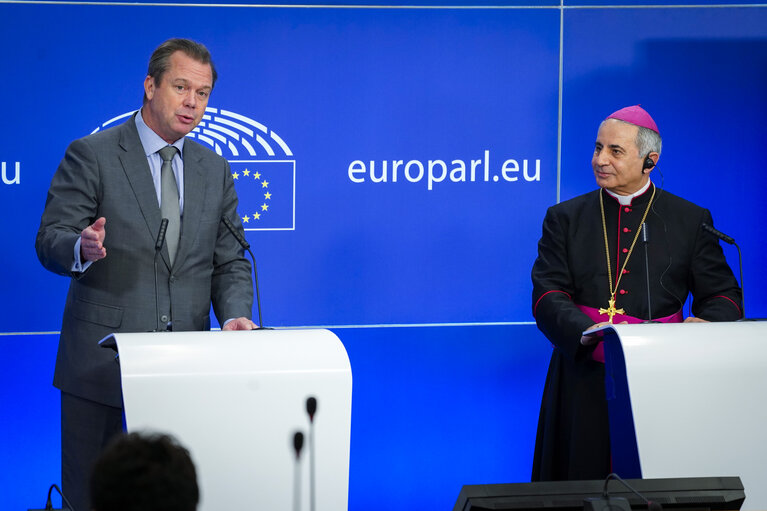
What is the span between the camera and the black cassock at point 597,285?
3621 millimetres

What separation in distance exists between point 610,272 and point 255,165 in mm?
1820

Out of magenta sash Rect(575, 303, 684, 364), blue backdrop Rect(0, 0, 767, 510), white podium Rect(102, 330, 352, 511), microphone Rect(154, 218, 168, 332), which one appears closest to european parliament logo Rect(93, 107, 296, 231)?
blue backdrop Rect(0, 0, 767, 510)

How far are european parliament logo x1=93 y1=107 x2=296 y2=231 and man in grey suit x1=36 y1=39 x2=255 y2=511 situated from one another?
1.26m

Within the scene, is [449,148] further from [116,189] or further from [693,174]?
[116,189]

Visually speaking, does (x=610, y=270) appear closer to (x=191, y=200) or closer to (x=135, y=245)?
(x=191, y=200)

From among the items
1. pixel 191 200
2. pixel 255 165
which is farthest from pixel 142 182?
pixel 255 165

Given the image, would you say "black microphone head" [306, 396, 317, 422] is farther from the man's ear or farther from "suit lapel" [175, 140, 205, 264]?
the man's ear

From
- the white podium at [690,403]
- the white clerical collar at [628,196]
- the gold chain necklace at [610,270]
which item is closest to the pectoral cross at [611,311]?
the gold chain necklace at [610,270]

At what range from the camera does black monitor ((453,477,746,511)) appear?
2.04 metres

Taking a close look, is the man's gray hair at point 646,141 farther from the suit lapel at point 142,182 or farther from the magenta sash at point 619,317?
the suit lapel at point 142,182

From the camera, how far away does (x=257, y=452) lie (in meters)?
2.54

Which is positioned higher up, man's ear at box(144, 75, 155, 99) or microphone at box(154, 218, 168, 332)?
man's ear at box(144, 75, 155, 99)

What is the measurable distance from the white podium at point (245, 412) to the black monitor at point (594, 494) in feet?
1.75

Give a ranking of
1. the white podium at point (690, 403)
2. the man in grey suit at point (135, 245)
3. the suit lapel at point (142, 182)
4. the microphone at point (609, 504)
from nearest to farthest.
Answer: the microphone at point (609, 504) < the white podium at point (690, 403) < the man in grey suit at point (135, 245) < the suit lapel at point (142, 182)
